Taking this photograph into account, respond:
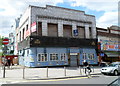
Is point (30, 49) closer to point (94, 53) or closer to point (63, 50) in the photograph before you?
point (63, 50)

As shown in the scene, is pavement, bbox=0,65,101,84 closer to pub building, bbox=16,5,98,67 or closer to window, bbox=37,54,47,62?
window, bbox=37,54,47,62

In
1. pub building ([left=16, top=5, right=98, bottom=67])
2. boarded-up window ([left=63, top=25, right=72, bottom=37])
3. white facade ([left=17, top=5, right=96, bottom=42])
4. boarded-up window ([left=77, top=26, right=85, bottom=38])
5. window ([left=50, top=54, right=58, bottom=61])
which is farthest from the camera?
boarded-up window ([left=77, top=26, right=85, bottom=38])

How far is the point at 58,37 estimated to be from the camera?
23500mm

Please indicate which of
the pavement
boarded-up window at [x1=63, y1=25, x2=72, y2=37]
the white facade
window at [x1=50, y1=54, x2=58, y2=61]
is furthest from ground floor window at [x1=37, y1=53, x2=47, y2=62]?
boarded-up window at [x1=63, y1=25, x2=72, y2=37]

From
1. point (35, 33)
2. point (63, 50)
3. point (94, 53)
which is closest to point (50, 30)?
point (35, 33)

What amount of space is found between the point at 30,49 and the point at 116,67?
1322 cm

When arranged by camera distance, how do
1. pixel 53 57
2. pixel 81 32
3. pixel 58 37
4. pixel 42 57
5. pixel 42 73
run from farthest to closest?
pixel 81 32 → pixel 58 37 → pixel 53 57 → pixel 42 57 → pixel 42 73

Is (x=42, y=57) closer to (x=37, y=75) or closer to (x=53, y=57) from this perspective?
(x=53, y=57)

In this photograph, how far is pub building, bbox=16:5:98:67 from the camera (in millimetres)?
22141

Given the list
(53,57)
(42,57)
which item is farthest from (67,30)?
(42,57)

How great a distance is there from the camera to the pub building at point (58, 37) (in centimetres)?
2214

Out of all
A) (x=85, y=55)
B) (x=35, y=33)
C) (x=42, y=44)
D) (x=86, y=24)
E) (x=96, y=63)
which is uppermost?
(x=86, y=24)

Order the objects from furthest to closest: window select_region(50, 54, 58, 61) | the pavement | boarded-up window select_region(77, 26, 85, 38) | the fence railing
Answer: boarded-up window select_region(77, 26, 85, 38) < window select_region(50, 54, 58, 61) < the fence railing < the pavement

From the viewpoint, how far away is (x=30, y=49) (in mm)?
21969
